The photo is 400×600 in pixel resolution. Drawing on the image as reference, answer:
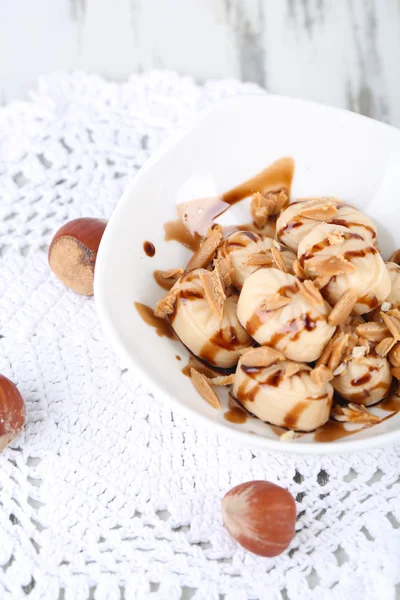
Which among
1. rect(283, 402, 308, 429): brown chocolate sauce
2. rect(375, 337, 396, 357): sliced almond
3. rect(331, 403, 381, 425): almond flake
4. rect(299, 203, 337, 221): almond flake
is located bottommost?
rect(331, 403, 381, 425): almond flake

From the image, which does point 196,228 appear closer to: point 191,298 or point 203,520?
point 191,298

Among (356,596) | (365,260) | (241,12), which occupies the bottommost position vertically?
(356,596)

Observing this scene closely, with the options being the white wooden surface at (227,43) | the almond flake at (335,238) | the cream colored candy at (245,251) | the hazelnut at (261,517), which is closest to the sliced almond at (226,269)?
the cream colored candy at (245,251)

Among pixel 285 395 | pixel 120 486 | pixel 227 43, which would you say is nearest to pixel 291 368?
pixel 285 395

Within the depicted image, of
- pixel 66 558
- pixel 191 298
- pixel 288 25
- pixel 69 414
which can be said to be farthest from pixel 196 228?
pixel 288 25

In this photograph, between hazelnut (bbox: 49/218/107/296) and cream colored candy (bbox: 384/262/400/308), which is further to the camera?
hazelnut (bbox: 49/218/107/296)

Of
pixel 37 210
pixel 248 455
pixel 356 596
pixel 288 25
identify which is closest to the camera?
pixel 356 596

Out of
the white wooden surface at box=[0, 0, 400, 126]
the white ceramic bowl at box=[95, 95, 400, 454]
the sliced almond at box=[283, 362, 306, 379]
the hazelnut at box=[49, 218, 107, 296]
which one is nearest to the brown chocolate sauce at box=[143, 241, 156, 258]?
the white ceramic bowl at box=[95, 95, 400, 454]

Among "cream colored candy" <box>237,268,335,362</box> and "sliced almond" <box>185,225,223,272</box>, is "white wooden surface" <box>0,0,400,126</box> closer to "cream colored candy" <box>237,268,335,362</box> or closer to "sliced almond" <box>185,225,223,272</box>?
"sliced almond" <box>185,225,223,272</box>
